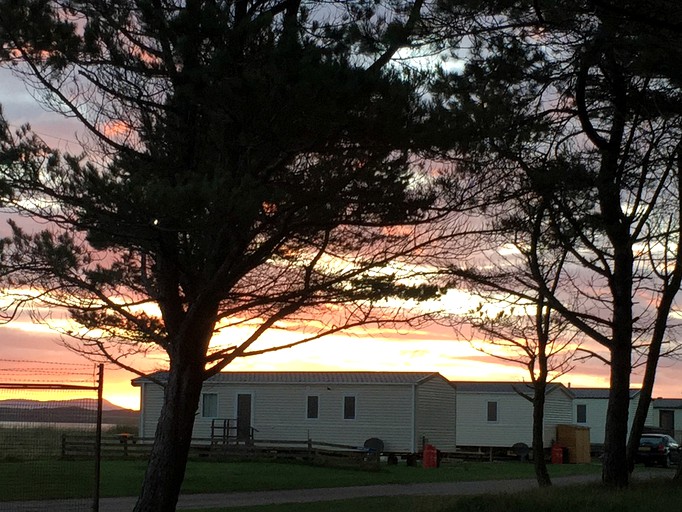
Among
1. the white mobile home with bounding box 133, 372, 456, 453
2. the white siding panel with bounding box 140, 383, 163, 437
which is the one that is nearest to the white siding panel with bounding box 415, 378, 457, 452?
the white mobile home with bounding box 133, 372, 456, 453

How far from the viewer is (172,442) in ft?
45.6

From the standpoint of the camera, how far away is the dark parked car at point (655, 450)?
4203cm

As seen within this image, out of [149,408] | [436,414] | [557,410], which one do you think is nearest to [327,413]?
[436,414]

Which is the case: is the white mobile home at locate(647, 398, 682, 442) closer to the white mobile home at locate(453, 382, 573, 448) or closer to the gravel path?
the white mobile home at locate(453, 382, 573, 448)

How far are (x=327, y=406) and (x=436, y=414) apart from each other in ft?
15.1

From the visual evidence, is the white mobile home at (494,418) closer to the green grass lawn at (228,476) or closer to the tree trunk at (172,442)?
the green grass lawn at (228,476)

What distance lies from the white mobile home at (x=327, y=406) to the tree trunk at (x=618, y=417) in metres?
21.4

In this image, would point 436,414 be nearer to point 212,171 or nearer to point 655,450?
point 655,450

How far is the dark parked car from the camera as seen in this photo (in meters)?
42.0

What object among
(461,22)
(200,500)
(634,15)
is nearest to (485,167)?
(461,22)

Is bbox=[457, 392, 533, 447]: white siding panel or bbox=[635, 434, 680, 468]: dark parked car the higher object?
bbox=[457, 392, 533, 447]: white siding panel

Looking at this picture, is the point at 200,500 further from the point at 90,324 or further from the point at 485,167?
the point at 485,167

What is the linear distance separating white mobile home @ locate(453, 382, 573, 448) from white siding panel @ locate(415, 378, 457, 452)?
2841 millimetres

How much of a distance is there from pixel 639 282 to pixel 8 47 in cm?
1189
